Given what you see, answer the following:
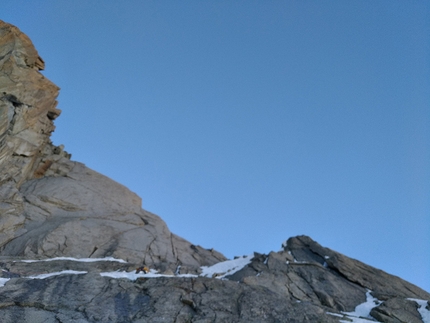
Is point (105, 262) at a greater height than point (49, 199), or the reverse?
point (49, 199)

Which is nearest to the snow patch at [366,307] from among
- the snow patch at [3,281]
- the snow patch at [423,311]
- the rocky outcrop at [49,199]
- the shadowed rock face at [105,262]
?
the shadowed rock face at [105,262]

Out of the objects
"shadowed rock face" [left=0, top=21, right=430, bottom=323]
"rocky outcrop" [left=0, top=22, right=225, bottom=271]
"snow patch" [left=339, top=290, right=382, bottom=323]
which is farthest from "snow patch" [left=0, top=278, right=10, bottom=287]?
"snow patch" [left=339, top=290, right=382, bottom=323]

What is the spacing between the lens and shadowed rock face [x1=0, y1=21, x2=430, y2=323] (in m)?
22.1

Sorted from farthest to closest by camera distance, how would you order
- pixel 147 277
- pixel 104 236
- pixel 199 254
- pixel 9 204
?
pixel 199 254
pixel 104 236
pixel 9 204
pixel 147 277

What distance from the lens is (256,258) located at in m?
42.1

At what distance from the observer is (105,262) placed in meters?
34.4

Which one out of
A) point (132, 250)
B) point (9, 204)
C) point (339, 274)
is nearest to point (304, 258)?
point (339, 274)

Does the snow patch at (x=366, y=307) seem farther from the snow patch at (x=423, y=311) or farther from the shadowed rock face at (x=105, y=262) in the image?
the snow patch at (x=423, y=311)

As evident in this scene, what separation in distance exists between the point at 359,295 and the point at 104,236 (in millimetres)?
28219

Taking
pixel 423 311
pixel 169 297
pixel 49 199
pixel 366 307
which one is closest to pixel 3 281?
pixel 169 297

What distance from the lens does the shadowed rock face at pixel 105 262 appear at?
22.1m

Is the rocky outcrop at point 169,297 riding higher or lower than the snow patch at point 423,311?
lower

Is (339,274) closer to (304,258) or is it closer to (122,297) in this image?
(304,258)

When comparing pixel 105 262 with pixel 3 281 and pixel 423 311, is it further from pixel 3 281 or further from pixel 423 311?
pixel 423 311
